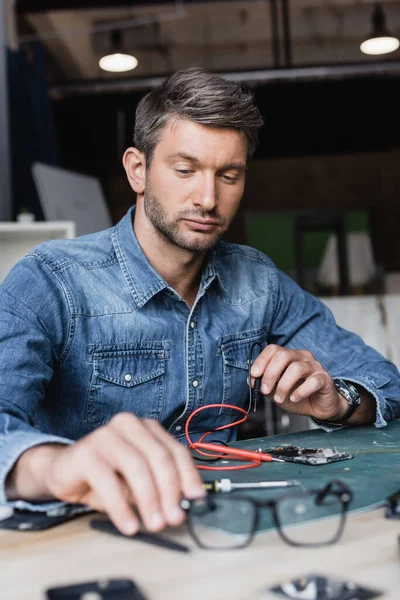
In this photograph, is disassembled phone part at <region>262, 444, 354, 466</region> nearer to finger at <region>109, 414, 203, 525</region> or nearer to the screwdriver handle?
→ the screwdriver handle

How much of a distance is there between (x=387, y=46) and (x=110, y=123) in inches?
110

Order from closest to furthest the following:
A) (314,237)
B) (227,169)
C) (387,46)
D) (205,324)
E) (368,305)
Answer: (227,169) → (205,324) → (368,305) → (387,46) → (314,237)

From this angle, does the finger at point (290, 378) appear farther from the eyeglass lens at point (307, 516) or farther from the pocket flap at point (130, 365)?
the eyeglass lens at point (307, 516)

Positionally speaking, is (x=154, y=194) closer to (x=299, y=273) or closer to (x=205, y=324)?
(x=205, y=324)

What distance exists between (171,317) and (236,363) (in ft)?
0.62

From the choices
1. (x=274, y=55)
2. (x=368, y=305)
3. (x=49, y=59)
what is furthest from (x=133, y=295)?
(x=274, y=55)

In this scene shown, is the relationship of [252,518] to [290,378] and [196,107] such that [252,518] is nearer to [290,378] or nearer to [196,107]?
[290,378]

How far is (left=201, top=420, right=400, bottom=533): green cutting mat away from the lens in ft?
3.09

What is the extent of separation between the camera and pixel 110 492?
2.46 feet

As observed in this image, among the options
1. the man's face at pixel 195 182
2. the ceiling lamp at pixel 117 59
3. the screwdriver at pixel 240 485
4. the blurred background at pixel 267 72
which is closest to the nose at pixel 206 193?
the man's face at pixel 195 182

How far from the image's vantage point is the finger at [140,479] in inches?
29.2

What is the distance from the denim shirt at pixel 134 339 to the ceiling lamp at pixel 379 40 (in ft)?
18.6

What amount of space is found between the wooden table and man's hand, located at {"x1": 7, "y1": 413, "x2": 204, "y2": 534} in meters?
0.04

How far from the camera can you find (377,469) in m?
1.09
